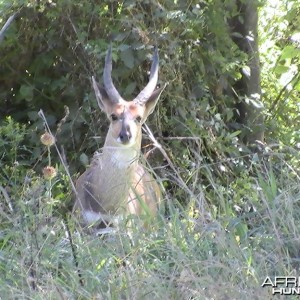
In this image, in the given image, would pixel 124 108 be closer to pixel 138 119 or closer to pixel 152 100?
pixel 138 119

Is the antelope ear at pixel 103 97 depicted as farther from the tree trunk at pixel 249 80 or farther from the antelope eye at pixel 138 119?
the tree trunk at pixel 249 80

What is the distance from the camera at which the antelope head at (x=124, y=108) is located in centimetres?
735

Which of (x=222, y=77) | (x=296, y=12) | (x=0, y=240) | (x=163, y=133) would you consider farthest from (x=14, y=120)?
(x=0, y=240)

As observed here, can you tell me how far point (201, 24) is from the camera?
8461 mm

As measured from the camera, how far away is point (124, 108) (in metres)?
7.51

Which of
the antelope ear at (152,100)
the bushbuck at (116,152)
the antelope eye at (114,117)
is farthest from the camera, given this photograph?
the antelope ear at (152,100)

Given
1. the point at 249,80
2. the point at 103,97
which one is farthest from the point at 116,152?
the point at 249,80

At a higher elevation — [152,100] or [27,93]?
[27,93]

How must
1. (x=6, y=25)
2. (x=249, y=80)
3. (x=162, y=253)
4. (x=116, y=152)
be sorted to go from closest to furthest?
(x=162, y=253) → (x=116, y=152) → (x=6, y=25) → (x=249, y=80)

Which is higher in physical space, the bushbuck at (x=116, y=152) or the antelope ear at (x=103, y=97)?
the antelope ear at (x=103, y=97)

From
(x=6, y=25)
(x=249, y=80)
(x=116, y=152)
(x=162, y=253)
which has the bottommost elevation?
(x=162, y=253)

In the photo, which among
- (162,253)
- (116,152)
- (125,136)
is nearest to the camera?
(162,253)

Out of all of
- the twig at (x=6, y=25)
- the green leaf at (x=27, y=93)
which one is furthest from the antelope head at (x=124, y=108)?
the twig at (x=6, y=25)

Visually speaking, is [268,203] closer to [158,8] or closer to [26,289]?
[26,289]
